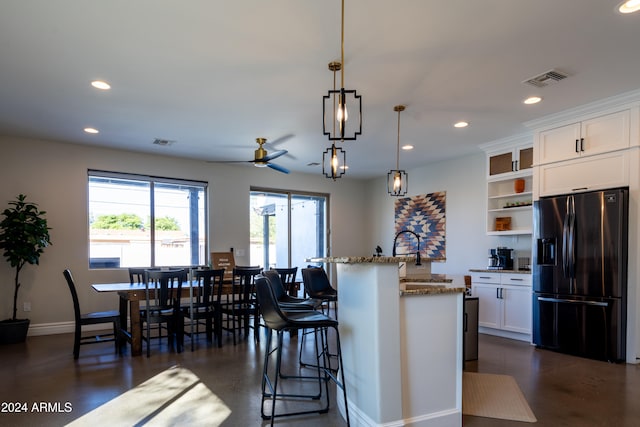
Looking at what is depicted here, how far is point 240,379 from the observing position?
3520 millimetres

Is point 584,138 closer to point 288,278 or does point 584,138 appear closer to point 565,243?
point 565,243

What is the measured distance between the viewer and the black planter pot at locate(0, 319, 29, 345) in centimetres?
489

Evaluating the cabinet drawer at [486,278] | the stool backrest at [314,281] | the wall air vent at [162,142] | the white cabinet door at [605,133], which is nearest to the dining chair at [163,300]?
the stool backrest at [314,281]

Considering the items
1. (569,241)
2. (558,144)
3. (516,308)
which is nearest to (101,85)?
(558,144)

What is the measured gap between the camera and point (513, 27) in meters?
2.67

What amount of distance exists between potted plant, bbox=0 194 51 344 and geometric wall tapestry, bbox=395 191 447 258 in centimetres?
606

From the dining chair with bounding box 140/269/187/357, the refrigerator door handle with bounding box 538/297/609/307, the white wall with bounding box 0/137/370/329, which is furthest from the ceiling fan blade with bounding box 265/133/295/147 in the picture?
the refrigerator door handle with bounding box 538/297/609/307

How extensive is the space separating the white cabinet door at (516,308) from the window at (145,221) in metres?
4.94

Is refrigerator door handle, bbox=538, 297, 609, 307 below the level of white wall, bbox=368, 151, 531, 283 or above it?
below

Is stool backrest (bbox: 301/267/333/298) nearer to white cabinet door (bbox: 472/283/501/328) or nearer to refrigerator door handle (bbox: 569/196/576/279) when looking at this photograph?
white cabinet door (bbox: 472/283/501/328)

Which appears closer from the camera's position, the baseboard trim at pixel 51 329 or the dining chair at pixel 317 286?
the dining chair at pixel 317 286

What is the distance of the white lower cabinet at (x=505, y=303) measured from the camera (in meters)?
5.06

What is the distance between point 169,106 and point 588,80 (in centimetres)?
423

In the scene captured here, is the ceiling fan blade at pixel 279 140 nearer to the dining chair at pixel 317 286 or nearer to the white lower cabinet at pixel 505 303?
the dining chair at pixel 317 286
